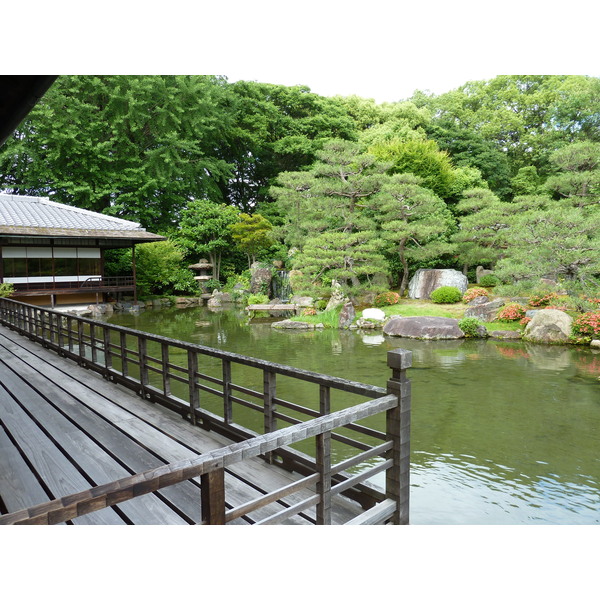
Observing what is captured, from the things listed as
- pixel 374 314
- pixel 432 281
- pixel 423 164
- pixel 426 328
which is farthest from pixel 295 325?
pixel 423 164

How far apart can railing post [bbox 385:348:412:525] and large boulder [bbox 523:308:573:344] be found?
821 centimetres

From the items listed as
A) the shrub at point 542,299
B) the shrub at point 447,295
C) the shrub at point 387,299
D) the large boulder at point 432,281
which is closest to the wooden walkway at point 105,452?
the shrub at point 542,299

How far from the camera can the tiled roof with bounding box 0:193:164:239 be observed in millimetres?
13711

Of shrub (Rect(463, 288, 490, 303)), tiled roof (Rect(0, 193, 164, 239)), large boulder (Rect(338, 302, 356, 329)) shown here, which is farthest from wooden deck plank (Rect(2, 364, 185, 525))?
tiled roof (Rect(0, 193, 164, 239))

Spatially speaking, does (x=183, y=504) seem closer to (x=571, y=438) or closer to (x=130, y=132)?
(x=571, y=438)

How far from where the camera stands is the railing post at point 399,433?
1.93 m

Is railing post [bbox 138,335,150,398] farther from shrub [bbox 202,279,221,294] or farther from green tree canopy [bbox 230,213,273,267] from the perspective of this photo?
shrub [bbox 202,279,221,294]

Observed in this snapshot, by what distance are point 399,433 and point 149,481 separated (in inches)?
44.7

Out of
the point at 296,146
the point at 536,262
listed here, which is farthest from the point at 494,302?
the point at 296,146

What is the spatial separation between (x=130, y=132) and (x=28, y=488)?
68.4 ft

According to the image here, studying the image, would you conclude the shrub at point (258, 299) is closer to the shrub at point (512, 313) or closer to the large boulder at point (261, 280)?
the large boulder at point (261, 280)

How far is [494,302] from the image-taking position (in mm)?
10891

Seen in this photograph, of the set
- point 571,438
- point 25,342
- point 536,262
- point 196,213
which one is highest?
point 196,213

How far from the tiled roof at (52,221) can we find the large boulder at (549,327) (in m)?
12.2
